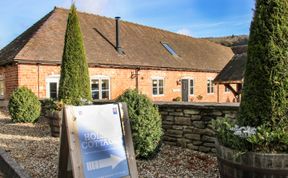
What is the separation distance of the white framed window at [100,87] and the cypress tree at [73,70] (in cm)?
627

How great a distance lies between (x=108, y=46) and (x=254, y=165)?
15770 mm

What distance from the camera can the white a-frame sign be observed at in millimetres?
3703

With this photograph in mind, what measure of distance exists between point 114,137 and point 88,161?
516 millimetres

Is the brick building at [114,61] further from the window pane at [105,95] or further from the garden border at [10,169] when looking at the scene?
the garden border at [10,169]

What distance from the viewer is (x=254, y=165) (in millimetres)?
3479

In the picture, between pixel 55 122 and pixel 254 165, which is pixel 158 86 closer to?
pixel 55 122

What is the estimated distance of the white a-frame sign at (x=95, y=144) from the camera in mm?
3703

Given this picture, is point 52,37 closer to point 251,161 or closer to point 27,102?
point 27,102

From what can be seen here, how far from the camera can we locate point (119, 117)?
429 cm

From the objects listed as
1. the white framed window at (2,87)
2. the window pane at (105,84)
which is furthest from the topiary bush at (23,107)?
the window pane at (105,84)

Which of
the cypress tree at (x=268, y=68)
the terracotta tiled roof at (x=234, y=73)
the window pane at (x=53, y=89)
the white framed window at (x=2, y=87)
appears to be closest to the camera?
the cypress tree at (x=268, y=68)

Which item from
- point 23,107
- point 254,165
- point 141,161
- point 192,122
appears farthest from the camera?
point 23,107

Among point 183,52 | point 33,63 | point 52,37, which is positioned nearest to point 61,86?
point 33,63

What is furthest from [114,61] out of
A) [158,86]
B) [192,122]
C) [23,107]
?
[192,122]
